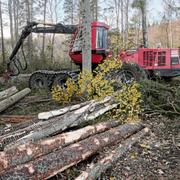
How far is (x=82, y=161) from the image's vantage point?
4844mm

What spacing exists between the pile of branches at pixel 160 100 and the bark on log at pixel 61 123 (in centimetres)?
104

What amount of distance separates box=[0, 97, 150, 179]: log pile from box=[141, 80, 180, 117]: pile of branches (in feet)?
2.95

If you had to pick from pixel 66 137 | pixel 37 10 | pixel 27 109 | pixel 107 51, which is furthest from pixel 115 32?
pixel 66 137

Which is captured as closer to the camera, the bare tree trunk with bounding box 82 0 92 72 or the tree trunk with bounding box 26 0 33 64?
the bare tree trunk with bounding box 82 0 92 72

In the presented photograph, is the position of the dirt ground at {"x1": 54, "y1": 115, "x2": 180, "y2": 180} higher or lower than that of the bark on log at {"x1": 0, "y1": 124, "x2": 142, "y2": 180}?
lower

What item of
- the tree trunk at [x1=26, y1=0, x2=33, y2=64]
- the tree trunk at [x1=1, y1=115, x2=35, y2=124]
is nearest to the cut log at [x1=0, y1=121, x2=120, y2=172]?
the tree trunk at [x1=1, y1=115, x2=35, y2=124]

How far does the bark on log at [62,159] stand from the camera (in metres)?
3.88

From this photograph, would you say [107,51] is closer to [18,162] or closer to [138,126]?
[138,126]

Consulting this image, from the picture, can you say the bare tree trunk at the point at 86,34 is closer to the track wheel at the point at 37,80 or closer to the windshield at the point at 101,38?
the windshield at the point at 101,38

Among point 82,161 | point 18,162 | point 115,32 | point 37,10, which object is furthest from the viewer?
point 37,10

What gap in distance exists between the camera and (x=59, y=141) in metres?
4.82

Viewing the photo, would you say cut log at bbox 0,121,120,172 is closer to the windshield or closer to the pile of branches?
the pile of branches

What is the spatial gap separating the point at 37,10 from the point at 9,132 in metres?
22.6

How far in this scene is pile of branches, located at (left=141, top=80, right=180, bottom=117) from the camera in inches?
292
